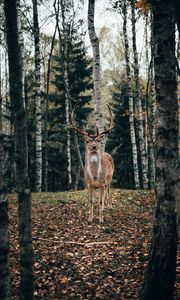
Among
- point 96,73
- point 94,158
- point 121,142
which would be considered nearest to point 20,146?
point 94,158

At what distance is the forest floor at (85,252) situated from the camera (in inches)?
256

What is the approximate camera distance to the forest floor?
21.3 feet

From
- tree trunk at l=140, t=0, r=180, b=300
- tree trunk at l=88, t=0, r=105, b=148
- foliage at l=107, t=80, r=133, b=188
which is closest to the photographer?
tree trunk at l=140, t=0, r=180, b=300

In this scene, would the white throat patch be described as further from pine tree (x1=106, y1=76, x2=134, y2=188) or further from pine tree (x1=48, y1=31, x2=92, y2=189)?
pine tree (x1=106, y1=76, x2=134, y2=188)

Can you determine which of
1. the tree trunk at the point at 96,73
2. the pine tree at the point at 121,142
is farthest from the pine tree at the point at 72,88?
the tree trunk at the point at 96,73

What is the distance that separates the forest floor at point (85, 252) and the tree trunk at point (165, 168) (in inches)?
31.2

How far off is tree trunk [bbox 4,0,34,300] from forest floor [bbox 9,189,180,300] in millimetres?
1337

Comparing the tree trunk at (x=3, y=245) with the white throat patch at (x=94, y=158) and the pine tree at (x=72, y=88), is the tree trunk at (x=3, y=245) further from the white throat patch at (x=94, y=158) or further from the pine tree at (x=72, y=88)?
the pine tree at (x=72, y=88)

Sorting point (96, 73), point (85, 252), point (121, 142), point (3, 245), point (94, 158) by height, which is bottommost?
point (85, 252)

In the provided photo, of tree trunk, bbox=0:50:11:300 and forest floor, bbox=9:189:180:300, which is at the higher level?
tree trunk, bbox=0:50:11:300

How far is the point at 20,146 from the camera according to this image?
5.08m

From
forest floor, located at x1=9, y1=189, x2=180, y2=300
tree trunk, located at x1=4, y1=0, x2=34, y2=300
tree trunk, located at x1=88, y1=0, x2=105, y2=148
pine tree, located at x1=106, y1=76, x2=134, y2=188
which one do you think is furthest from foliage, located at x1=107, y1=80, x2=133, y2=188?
tree trunk, located at x1=4, y1=0, x2=34, y2=300

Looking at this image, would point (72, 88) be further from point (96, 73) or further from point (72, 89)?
point (96, 73)

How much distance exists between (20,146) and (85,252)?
3.96 meters
